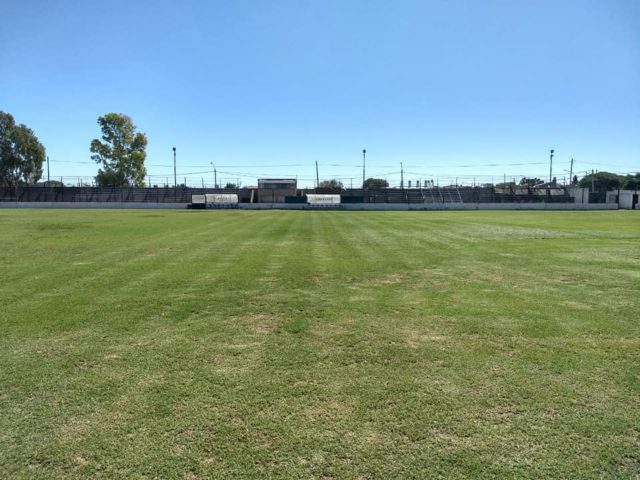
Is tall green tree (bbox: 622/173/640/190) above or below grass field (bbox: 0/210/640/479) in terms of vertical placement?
above

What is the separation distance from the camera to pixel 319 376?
12.1 ft

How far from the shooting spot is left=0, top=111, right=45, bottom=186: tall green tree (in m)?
72.5

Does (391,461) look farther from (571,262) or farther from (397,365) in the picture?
(571,262)

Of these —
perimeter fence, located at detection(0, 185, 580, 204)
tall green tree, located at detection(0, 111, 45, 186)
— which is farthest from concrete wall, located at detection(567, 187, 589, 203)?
tall green tree, located at detection(0, 111, 45, 186)

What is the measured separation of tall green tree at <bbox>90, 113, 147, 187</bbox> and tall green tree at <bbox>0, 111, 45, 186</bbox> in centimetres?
1631

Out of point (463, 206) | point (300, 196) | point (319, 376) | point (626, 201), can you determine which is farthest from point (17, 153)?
point (626, 201)

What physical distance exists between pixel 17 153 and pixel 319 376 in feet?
297

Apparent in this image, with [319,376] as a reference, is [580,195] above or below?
above

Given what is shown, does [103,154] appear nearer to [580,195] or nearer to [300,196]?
[300,196]

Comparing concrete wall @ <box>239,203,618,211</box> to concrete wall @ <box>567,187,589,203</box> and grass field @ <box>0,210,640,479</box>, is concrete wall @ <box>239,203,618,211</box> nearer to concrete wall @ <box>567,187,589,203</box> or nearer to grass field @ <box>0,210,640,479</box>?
concrete wall @ <box>567,187,589,203</box>

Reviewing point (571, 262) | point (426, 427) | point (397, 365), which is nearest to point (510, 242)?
point (571, 262)

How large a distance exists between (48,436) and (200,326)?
2.37 m

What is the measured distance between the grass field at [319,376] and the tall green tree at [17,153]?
83.2 m

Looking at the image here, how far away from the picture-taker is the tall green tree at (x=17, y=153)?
238 ft
